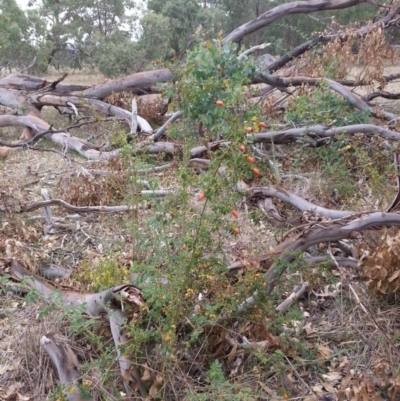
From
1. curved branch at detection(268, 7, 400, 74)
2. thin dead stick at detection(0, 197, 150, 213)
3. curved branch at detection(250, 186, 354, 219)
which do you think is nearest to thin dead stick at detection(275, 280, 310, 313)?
curved branch at detection(250, 186, 354, 219)

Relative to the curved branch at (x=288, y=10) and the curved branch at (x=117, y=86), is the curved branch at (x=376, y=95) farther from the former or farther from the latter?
the curved branch at (x=117, y=86)

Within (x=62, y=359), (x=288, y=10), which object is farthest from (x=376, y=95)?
(x=62, y=359)

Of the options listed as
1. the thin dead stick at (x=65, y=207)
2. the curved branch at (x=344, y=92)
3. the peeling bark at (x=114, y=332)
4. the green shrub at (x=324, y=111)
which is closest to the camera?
the peeling bark at (x=114, y=332)

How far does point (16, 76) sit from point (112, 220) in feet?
16.4

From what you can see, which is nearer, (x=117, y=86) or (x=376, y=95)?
(x=376, y=95)

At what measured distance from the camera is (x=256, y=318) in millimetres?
2291

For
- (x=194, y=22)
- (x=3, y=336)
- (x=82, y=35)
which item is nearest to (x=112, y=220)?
(x=3, y=336)

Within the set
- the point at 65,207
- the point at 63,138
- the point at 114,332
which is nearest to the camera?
the point at 114,332

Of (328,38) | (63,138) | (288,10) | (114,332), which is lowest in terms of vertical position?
(63,138)

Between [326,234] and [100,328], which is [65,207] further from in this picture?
[326,234]

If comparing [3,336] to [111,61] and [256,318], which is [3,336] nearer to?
[256,318]

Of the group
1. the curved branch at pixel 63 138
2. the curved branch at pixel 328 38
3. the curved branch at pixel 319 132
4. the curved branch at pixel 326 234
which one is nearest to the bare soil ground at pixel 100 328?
the curved branch at pixel 326 234

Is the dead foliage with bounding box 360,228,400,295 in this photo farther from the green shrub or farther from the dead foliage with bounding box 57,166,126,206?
the green shrub

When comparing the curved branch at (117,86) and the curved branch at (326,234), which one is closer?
the curved branch at (326,234)
